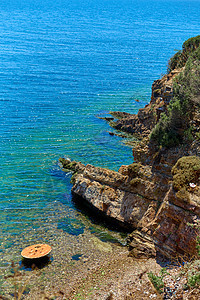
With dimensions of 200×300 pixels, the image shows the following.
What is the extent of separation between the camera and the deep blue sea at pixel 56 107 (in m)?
30.8

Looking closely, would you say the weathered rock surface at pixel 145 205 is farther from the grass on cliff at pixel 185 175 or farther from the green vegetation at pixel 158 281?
the green vegetation at pixel 158 281

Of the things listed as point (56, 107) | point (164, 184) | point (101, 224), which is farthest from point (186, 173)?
point (56, 107)

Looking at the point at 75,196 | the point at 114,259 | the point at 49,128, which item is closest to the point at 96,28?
the point at 49,128

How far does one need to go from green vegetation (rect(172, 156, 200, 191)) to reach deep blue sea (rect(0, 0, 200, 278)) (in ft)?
35.9

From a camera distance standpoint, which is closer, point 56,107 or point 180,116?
point 180,116

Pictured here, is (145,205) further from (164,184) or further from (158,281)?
(158,281)

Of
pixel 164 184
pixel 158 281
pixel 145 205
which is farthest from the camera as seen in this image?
pixel 145 205

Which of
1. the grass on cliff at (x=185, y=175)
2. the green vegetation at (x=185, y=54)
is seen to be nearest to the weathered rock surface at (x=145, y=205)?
the grass on cliff at (x=185, y=175)

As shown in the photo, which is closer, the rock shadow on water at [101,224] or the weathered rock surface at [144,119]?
the rock shadow on water at [101,224]

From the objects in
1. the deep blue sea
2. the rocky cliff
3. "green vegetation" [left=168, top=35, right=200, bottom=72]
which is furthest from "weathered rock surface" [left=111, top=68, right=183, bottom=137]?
the rocky cliff

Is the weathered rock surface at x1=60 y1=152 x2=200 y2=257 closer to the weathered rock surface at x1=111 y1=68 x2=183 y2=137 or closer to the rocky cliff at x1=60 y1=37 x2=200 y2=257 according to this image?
the rocky cliff at x1=60 y1=37 x2=200 y2=257

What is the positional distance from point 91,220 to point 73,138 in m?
21.3

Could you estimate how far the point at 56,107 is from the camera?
6088cm

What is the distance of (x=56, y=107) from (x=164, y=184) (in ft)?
130
